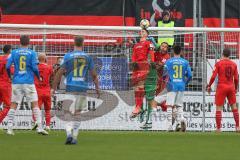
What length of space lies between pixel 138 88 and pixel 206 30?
2411mm

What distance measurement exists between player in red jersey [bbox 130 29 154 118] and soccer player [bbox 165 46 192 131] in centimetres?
66

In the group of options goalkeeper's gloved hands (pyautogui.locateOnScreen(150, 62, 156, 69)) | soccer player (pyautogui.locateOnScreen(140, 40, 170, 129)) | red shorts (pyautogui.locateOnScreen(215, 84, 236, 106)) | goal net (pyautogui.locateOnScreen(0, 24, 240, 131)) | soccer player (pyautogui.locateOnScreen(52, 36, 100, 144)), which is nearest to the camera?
soccer player (pyautogui.locateOnScreen(52, 36, 100, 144))

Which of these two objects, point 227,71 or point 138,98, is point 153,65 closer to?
point 138,98

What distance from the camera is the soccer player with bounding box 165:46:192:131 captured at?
21.8 metres

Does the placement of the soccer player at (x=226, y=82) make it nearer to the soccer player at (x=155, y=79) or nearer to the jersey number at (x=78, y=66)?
the soccer player at (x=155, y=79)

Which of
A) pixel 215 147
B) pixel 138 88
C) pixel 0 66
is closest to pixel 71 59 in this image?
pixel 215 147

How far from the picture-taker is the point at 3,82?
2122 centimetres

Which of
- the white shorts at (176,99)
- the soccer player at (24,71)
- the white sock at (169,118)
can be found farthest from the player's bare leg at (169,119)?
the soccer player at (24,71)

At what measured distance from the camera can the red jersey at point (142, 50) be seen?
22.0 meters

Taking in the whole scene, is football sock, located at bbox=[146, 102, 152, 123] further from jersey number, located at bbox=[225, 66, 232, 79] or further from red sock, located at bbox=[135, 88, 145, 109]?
jersey number, located at bbox=[225, 66, 232, 79]

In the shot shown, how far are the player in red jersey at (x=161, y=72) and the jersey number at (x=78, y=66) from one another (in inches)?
235

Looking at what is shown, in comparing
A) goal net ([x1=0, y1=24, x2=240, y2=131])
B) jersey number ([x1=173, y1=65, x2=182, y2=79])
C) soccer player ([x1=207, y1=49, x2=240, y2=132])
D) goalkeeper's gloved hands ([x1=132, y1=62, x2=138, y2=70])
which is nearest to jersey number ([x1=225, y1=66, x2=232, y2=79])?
soccer player ([x1=207, y1=49, x2=240, y2=132])

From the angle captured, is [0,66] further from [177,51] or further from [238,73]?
[238,73]

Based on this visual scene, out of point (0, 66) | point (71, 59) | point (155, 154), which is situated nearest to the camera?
point (155, 154)
